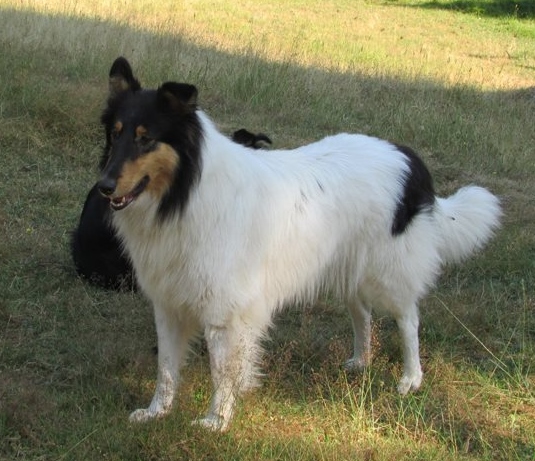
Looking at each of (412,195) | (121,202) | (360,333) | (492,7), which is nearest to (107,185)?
(121,202)

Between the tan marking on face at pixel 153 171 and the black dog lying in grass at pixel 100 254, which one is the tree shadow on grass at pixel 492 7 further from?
the tan marking on face at pixel 153 171

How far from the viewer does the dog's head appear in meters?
3.65

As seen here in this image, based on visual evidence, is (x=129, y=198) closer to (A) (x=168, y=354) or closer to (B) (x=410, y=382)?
(A) (x=168, y=354)

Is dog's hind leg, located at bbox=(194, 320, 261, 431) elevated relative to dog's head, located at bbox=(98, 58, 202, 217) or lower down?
lower down

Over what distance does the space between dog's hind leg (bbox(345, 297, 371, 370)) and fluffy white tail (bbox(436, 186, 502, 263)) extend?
24.8 inches

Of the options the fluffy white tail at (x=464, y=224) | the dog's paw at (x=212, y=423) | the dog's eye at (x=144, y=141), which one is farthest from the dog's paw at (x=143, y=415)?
the fluffy white tail at (x=464, y=224)

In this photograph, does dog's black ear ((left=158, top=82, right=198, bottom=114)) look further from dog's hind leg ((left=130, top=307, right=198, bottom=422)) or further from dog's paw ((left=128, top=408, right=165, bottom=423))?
dog's paw ((left=128, top=408, right=165, bottom=423))

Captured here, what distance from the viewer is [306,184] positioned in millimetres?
4371

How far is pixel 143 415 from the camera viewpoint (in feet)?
13.9

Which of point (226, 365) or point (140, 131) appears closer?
point (140, 131)

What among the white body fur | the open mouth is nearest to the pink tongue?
the open mouth

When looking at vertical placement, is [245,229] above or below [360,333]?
above

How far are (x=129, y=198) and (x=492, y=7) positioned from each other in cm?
3138

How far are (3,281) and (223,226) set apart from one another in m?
2.49
